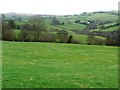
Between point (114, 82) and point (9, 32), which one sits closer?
point (114, 82)

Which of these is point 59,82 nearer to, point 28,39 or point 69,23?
point 28,39

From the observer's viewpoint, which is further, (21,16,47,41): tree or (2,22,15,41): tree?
(21,16,47,41): tree

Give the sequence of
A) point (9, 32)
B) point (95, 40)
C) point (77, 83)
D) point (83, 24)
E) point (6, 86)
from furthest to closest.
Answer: point (83, 24) → point (95, 40) → point (9, 32) → point (77, 83) → point (6, 86)

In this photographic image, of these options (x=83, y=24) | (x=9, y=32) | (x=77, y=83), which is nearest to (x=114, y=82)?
(x=77, y=83)

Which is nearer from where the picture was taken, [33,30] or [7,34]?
[7,34]

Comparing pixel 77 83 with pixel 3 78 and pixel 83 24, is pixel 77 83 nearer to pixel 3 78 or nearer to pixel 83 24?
A: pixel 3 78

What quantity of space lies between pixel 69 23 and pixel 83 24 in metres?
6.36

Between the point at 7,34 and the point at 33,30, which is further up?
the point at 33,30

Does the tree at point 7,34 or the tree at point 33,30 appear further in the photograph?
the tree at point 33,30

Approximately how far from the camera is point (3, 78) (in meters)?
14.5

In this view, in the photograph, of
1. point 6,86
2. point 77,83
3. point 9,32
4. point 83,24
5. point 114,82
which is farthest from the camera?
point 83,24

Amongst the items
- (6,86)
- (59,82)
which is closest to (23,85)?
(6,86)

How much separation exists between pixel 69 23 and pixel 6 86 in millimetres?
111150

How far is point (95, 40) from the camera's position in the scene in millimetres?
70500
